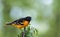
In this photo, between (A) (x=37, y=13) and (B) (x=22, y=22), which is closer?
(B) (x=22, y=22)

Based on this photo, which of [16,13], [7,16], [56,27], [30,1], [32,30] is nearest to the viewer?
[32,30]

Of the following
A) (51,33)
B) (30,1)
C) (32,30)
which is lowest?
(51,33)

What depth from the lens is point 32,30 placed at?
1107mm

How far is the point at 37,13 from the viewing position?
12.0 feet

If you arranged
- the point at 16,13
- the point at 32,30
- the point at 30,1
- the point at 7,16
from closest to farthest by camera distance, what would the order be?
1. the point at 32,30
2. the point at 7,16
3. the point at 16,13
4. the point at 30,1

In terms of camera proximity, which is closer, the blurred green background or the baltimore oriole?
the baltimore oriole

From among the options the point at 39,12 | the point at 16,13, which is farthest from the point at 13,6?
the point at 39,12

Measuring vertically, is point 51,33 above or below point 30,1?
below

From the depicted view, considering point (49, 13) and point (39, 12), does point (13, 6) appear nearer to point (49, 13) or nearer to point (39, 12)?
point (39, 12)

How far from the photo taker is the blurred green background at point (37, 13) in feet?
10.4

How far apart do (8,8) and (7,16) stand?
0.22 meters

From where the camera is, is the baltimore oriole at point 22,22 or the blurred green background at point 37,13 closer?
the baltimore oriole at point 22,22

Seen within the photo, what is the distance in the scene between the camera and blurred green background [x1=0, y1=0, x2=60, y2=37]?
3.18 meters

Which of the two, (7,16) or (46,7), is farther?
(46,7)
